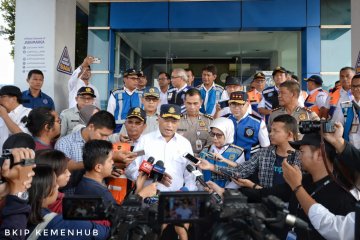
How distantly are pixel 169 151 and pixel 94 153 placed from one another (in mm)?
1038

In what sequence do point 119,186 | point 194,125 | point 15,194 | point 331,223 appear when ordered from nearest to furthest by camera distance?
point 15,194 → point 331,223 → point 119,186 → point 194,125

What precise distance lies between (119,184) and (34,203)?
154 cm

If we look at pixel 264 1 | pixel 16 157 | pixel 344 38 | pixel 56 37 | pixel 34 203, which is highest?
pixel 264 1

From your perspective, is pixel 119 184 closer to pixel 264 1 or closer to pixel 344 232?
pixel 344 232

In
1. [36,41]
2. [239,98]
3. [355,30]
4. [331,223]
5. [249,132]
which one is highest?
[355,30]

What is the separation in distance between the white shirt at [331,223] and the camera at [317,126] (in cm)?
48

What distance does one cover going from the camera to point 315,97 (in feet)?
23.7

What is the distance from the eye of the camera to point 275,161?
3.90m

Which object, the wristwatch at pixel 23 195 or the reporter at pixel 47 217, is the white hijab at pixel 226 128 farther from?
the wristwatch at pixel 23 195

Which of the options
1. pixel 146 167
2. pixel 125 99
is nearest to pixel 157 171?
pixel 146 167

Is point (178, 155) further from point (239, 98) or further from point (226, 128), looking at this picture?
point (239, 98)

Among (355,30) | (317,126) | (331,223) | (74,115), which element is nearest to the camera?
(331,223)

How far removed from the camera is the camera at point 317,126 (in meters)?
2.55

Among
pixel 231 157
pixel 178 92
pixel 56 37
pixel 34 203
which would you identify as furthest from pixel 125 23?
pixel 34 203
